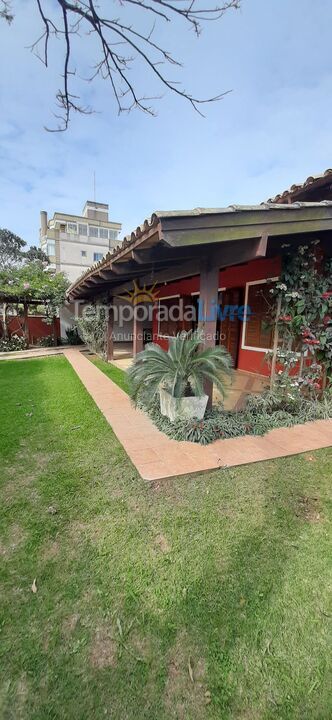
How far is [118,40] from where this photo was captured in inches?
102

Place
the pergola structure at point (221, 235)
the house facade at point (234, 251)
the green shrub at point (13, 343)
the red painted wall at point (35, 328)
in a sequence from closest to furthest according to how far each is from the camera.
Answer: the pergola structure at point (221, 235), the house facade at point (234, 251), the green shrub at point (13, 343), the red painted wall at point (35, 328)

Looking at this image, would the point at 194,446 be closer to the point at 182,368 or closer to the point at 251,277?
the point at 182,368

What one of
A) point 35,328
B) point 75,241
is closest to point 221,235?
point 35,328

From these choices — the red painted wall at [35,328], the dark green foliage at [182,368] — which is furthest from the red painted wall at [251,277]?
the red painted wall at [35,328]

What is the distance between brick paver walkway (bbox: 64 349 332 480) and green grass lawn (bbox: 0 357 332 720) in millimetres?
161

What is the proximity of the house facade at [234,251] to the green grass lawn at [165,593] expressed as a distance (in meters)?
2.42

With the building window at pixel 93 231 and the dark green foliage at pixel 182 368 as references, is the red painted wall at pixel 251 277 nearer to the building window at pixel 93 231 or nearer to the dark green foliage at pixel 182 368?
the dark green foliage at pixel 182 368

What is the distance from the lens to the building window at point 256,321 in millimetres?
6980

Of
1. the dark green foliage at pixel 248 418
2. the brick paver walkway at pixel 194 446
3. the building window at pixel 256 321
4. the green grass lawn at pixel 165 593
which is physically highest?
the building window at pixel 256 321

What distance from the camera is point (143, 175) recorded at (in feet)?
23.9

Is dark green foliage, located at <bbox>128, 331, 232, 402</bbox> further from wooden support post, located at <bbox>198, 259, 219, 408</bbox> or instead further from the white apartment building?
the white apartment building

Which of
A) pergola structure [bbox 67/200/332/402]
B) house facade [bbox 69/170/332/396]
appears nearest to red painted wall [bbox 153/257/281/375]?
house facade [bbox 69/170/332/396]

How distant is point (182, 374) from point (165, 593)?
9.06ft

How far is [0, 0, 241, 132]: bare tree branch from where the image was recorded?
7.58ft
